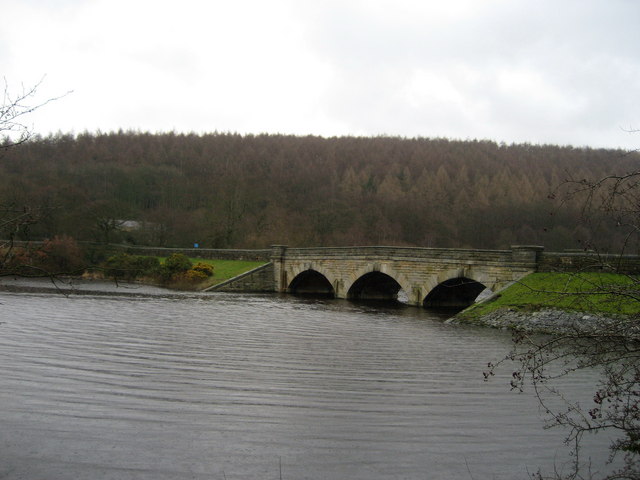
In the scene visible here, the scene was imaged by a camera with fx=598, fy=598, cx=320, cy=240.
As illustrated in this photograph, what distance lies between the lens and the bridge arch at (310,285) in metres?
40.0

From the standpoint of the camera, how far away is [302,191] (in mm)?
75625

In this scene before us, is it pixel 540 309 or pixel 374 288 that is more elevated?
pixel 540 309

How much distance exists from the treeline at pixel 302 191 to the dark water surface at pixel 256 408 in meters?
27.4

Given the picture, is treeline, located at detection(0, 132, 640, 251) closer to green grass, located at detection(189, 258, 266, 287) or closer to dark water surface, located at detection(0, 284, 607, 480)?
green grass, located at detection(189, 258, 266, 287)

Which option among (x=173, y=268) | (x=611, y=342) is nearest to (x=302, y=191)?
(x=173, y=268)

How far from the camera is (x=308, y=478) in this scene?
651 centimetres

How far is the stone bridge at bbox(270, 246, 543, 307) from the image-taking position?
979 inches

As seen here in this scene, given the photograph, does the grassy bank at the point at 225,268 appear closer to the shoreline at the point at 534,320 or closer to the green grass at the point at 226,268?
the green grass at the point at 226,268

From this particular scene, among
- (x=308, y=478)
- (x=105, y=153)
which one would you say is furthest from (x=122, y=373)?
(x=105, y=153)

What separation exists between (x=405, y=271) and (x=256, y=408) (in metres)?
21.3

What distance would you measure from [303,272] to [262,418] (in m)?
30.4

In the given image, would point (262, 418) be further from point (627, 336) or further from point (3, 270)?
point (627, 336)

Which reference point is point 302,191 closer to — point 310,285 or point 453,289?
point 310,285

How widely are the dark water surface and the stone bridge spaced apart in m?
7.79
